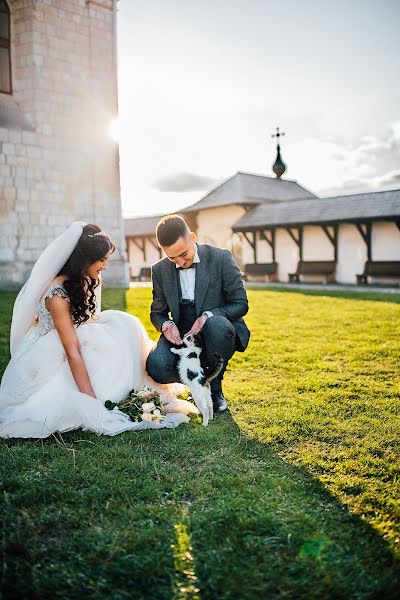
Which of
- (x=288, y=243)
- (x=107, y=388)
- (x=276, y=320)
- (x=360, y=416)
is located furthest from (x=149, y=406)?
(x=288, y=243)

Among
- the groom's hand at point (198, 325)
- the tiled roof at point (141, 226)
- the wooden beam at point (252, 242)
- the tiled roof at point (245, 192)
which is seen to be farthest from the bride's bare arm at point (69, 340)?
the tiled roof at point (141, 226)

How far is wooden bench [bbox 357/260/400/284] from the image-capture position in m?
19.3

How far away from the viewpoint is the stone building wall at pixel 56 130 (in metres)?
14.3

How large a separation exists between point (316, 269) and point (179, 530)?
20652 millimetres

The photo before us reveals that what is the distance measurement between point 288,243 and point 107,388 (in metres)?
20.9

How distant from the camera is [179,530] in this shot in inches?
90.4

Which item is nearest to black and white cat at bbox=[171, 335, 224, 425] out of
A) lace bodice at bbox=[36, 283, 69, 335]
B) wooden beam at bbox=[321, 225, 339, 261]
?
lace bodice at bbox=[36, 283, 69, 335]

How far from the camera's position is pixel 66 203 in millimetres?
15375

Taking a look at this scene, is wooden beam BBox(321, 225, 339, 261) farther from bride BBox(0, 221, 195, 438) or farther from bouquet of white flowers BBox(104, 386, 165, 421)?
bouquet of white flowers BBox(104, 386, 165, 421)

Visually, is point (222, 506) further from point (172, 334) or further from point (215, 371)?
point (172, 334)

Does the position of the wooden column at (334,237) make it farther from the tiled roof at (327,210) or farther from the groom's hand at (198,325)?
the groom's hand at (198,325)

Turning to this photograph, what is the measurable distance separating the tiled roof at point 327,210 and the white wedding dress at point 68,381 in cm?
1730

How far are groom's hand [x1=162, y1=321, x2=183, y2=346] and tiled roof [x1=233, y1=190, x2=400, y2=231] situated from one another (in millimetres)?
17176

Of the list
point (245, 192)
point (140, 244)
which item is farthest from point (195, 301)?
point (140, 244)
